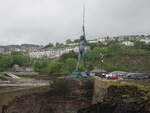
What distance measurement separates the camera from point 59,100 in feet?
140

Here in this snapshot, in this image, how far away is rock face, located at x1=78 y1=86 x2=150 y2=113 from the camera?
31562mm

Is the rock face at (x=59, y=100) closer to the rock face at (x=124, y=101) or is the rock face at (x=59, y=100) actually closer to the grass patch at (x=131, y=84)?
the rock face at (x=124, y=101)

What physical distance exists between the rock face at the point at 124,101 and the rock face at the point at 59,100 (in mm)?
5105

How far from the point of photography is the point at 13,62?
111938 mm

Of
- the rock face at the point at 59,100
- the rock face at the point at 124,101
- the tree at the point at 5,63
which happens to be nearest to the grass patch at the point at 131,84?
the rock face at the point at 124,101

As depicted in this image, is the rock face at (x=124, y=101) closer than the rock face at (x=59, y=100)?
Yes

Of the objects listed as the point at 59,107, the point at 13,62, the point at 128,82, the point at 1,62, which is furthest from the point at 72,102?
the point at 13,62

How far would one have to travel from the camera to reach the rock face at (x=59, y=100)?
136 feet

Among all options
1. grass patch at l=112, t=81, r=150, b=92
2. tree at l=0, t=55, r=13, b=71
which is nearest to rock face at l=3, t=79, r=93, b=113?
grass patch at l=112, t=81, r=150, b=92

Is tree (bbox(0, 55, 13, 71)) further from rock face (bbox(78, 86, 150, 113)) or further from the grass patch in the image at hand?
the grass patch

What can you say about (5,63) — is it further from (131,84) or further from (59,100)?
(131,84)

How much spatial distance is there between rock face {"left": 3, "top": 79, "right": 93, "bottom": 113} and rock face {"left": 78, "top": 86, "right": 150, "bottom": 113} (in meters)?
5.10

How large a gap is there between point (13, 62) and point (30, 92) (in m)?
69.4

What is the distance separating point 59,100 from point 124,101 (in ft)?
38.4
